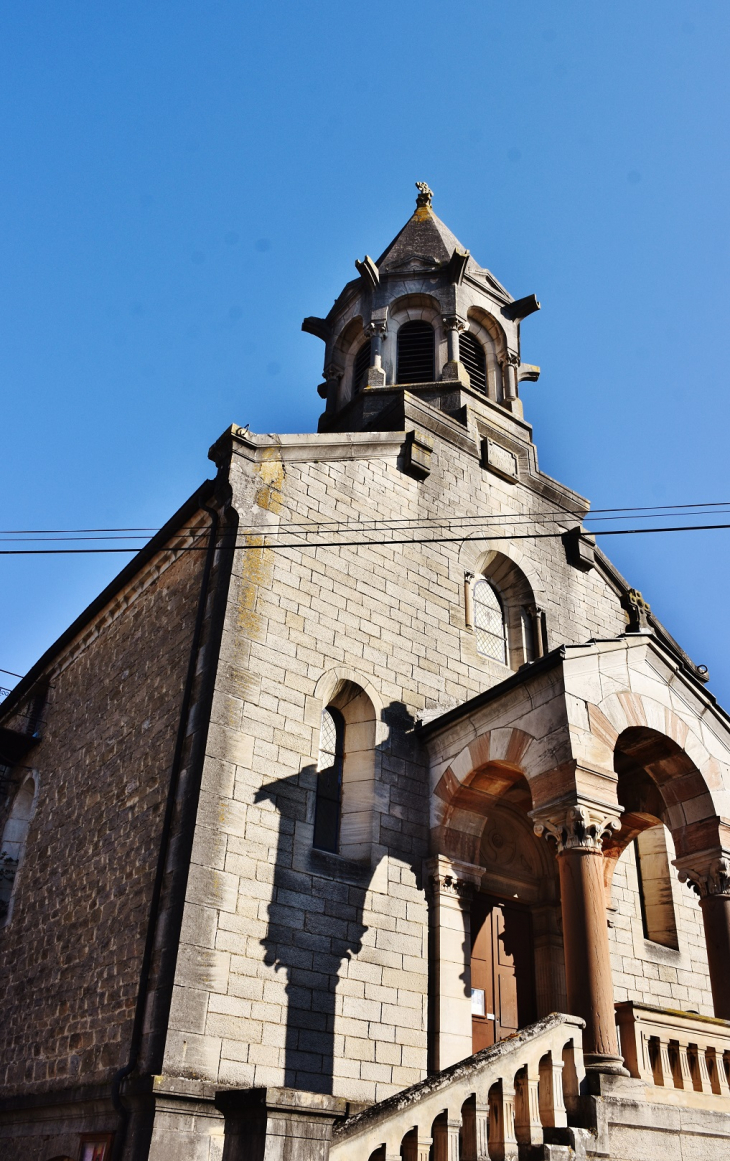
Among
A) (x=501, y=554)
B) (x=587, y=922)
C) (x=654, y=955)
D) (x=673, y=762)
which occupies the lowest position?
(x=587, y=922)

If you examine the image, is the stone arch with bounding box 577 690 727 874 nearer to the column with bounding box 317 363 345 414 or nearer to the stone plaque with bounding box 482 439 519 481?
the stone plaque with bounding box 482 439 519 481

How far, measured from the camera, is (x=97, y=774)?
40.3 ft

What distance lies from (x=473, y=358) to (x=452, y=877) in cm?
1024

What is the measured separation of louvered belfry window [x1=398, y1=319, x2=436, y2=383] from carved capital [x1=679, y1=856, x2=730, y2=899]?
9.52m

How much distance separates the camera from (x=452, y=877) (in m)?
10.6

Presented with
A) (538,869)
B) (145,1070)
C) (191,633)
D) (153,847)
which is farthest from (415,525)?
(145,1070)

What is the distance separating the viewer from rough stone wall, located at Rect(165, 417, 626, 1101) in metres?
8.66

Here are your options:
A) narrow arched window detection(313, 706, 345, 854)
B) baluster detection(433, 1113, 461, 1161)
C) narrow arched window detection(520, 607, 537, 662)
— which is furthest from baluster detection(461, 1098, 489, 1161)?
narrow arched window detection(520, 607, 537, 662)

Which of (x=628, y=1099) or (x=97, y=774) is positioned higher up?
(x=97, y=774)

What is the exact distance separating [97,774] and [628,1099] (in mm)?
7489

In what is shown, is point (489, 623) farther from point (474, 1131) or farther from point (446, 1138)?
point (446, 1138)

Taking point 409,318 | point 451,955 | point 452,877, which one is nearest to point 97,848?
point 452,877

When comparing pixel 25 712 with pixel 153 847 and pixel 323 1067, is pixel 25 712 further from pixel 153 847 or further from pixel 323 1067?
pixel 323 1067

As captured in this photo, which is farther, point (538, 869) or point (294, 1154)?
point (538, 869)
